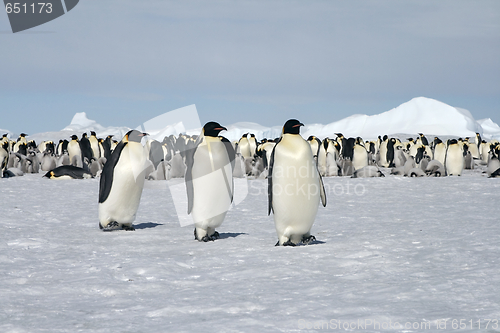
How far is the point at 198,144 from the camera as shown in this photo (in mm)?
5656

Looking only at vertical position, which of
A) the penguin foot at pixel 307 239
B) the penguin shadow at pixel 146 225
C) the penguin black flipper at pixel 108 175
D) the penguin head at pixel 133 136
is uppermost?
the penguin head at pixel 133 136

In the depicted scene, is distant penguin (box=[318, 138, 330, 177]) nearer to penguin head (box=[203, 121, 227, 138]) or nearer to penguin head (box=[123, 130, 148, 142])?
penguin head (box=[123, 130, 148, 142])

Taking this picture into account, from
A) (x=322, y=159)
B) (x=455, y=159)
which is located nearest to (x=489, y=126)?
(x=455, y=159)

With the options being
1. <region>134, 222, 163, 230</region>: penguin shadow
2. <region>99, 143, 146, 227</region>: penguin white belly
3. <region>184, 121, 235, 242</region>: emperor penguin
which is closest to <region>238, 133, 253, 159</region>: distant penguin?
<region>134, 222, 163, 230</region>: penguin shadow

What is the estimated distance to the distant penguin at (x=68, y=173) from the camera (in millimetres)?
14367

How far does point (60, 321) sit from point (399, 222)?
501 cm

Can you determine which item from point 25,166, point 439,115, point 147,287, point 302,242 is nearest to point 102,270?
point 147,287

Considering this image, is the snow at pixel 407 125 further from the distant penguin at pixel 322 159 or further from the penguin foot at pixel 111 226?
the penguin foot at pixel 111 226

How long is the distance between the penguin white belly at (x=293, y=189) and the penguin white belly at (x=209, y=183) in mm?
731

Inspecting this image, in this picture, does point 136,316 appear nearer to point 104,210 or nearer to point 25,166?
point 104,210

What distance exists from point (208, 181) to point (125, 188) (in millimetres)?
1300

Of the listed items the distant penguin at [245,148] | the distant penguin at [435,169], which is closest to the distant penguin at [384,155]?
the distant penguin at [245,148]

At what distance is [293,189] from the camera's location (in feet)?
16.5

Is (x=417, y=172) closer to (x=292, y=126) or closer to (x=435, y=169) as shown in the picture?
(x=435, y=169)
